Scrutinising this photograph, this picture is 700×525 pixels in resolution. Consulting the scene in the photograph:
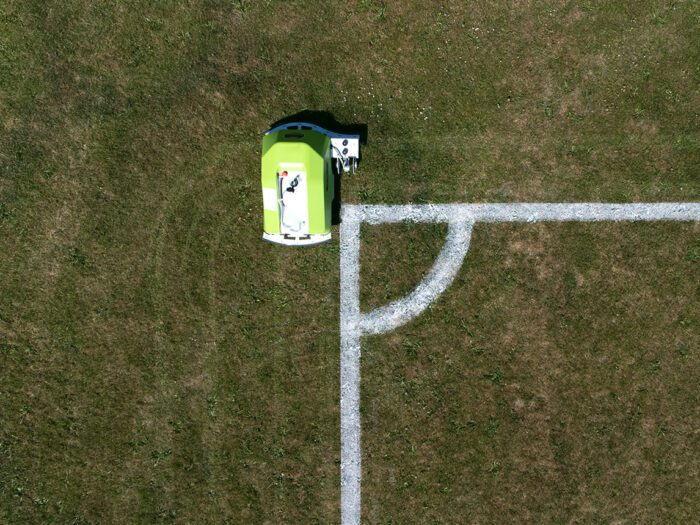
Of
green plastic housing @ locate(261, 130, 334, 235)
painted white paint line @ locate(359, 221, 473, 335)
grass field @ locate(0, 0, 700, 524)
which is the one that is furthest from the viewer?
painted white paint line @ locate(359, 221, 473, 335)

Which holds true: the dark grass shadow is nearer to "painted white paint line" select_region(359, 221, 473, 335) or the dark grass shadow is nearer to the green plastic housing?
the green plastic housing

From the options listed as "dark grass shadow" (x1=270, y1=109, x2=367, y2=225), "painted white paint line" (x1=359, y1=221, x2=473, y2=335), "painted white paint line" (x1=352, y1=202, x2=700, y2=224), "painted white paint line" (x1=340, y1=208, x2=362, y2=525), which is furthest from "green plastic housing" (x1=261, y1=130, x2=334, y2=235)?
"painted white paint line" (x1=359, y1=221, x2=473, y2=335)

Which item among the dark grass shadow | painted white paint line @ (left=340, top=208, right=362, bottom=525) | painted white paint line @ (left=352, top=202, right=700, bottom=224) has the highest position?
the dark grass shadow

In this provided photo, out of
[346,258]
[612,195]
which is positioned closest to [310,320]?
[346,258]

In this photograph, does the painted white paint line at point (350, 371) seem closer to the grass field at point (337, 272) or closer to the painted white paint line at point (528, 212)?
the grass field at point (337, 272)

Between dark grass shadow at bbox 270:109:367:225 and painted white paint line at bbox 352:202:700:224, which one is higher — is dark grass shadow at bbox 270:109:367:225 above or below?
above

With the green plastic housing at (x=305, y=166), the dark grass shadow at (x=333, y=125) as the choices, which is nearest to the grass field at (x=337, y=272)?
the dark grass shadow at (x=333, y=125)
